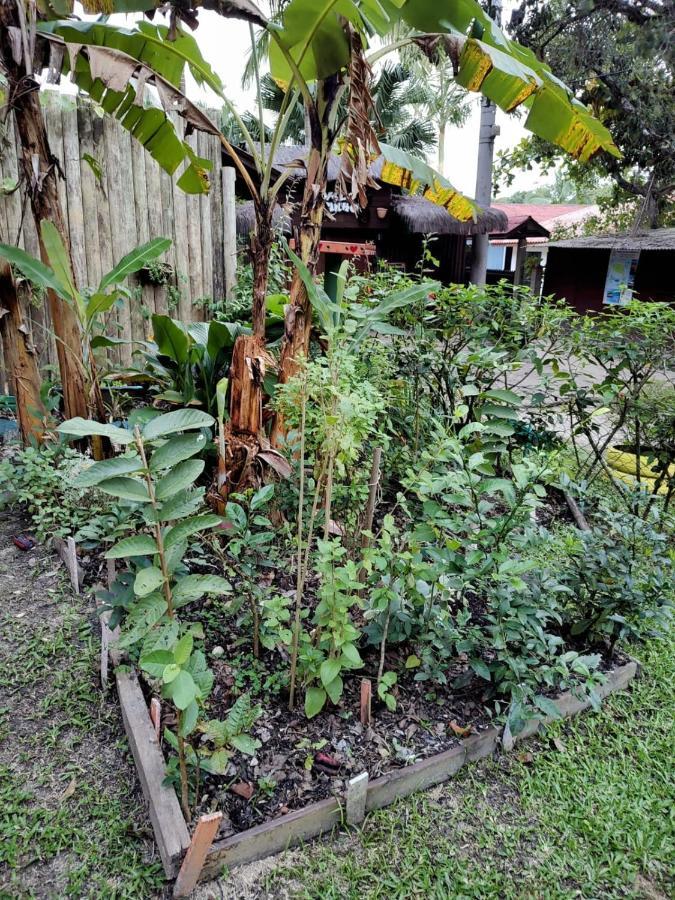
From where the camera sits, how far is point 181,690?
51.1 inches

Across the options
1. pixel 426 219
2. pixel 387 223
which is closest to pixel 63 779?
pixel 426 219

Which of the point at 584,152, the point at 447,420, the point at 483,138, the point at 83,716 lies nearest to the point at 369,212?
the point at 483,138

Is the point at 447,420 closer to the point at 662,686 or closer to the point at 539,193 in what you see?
the point at 662,686

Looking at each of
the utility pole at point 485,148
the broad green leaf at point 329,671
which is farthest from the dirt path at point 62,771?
the utility pole at point 485,148

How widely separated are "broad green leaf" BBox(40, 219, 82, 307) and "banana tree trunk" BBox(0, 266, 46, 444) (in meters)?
0.39

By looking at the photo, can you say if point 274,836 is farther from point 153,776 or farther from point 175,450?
point 175,450

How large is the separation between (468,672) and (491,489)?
0.73m

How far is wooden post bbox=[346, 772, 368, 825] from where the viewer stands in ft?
5.56

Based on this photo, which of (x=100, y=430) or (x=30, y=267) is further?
(x=30, y=267)

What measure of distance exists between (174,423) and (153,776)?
104 cm

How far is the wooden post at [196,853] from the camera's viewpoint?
4.66 feet

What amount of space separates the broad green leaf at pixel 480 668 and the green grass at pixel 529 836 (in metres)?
0.31

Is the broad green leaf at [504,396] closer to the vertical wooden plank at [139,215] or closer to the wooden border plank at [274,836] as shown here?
the wooden border plank at [274,836]

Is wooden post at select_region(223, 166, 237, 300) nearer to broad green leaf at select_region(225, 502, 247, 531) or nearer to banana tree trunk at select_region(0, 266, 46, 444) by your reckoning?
banana tree trunk at select_region(0, 266, 46, 444)
